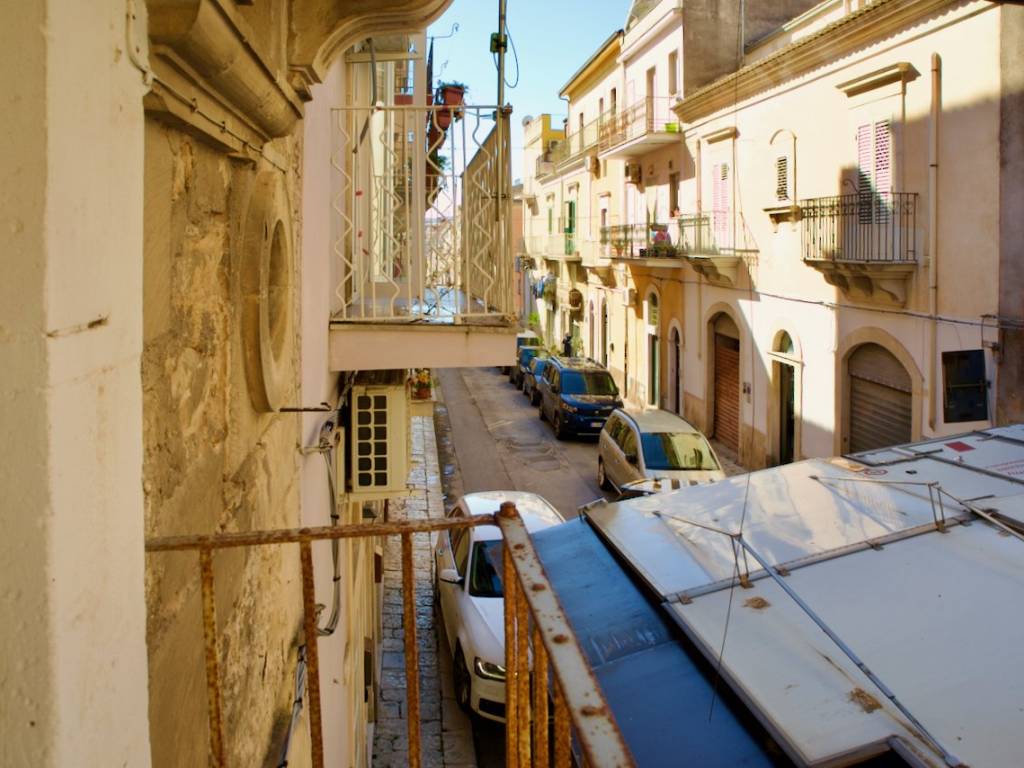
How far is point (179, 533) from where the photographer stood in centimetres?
194

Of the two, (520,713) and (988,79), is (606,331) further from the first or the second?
(520,713)

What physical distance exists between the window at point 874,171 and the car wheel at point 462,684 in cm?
926

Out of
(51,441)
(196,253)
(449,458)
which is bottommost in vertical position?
(449,458)

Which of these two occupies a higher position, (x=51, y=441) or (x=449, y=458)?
(x=51, y=441)

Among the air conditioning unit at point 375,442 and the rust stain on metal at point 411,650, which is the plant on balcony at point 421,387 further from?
the rust stain on metal at point 411,650

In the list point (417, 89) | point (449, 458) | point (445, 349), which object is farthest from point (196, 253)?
point (449, 458)

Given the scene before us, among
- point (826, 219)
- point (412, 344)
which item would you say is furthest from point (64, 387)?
point (826, 219)

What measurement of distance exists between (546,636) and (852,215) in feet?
46.9

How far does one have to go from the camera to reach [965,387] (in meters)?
11.8

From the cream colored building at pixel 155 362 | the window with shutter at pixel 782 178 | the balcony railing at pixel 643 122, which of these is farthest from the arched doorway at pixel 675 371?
the cream colored building at pixel 155 362

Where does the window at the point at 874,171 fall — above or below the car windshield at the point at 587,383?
above

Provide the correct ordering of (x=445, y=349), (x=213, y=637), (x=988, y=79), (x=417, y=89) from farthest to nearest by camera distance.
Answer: (x=988, y=79)
(x=417, y=89)
(x=445, y=349)
(x=213, y=637)

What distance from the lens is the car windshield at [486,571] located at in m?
8.82

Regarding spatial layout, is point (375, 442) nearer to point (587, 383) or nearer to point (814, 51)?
point (814, 51)
